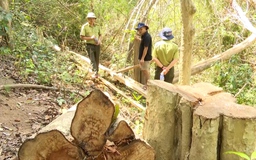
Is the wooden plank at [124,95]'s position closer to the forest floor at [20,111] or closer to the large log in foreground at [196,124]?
the forest floor at [20,111]

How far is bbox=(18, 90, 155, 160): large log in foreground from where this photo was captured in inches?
102

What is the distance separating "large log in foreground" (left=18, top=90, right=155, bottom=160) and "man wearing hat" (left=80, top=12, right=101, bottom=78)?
18.8 ft

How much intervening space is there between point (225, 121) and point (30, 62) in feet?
19.6

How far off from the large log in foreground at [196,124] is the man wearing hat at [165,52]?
3.54 metres

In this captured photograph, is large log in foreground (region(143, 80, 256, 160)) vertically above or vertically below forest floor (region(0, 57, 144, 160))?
above

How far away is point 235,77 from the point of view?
9008 millimetres

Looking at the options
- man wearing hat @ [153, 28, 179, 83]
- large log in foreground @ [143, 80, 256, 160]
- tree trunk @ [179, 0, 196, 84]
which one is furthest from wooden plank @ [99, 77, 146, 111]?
large log in foreground @ [143, 80, 256, 160]

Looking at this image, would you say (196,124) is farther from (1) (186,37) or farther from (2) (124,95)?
(2) (124,95)

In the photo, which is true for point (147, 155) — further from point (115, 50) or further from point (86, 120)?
point (115, 50)

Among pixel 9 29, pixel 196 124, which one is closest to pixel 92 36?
pixel 9 29

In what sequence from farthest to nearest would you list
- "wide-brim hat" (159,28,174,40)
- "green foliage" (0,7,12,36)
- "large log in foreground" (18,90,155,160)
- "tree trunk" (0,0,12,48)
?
"tree trunk" (0,0,12,48), "green foliage" (0,7,12,36), "wide-brim hat" (159,28,174,40), "large log in foreground" (18,90,155,160)

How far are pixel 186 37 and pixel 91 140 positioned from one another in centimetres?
369

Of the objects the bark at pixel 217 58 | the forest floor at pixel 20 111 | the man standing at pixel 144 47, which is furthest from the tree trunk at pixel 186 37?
the bark at pixel 217 58

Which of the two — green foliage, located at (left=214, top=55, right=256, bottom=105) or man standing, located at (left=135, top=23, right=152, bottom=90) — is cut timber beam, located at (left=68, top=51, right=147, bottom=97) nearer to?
man standing, located at (left=135, top=23, right=152, bottom=90)
